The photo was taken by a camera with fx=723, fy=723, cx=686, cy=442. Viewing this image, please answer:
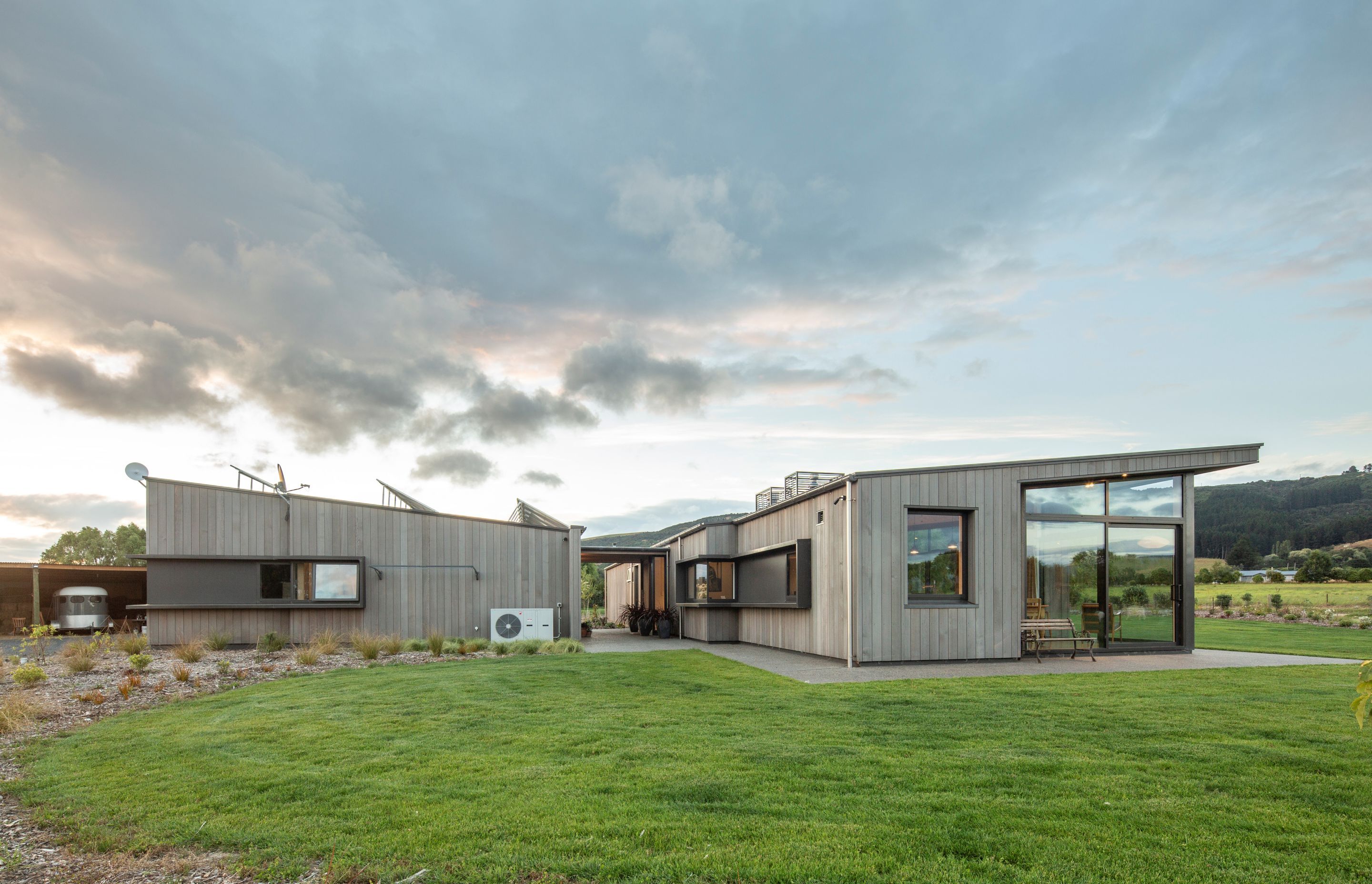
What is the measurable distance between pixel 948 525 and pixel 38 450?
18167 millimetres

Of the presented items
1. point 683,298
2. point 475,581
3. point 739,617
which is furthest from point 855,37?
point 475,581

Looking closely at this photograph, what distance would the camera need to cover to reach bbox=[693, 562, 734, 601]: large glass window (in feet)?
60.5

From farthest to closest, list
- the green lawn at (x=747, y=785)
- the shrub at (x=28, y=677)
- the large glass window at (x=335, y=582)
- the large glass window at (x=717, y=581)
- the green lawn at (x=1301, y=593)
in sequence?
1. the green lawn at (x=1301, y=593)
2. the large glass window at (x=717, y=581)
3. the large glass window at (x=335, y=582)
4. the shrub at (x=28, y=677)
5. the green lawn at (x=747, y=785)

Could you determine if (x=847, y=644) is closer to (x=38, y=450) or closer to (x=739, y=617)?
(x=739, y=617)

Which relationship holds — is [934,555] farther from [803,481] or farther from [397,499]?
[397,499]

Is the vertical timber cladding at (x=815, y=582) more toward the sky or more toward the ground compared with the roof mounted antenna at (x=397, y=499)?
more toward the ground

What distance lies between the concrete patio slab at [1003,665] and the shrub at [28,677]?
333 inches

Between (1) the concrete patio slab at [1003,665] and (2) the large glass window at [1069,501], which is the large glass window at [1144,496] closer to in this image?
(2) the large glass window at [1069,501]

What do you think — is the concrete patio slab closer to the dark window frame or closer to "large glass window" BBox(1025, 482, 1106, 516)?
the dark window frame

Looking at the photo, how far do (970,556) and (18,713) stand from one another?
12753mm

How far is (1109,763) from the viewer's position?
505 centimetres

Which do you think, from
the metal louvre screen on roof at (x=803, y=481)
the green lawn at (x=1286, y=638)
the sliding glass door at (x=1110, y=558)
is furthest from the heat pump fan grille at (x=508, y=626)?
the green lawn at (x=1286, y=638)

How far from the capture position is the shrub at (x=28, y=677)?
952cm

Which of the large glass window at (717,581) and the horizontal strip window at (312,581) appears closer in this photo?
the horizontal strip window at (312,581)
